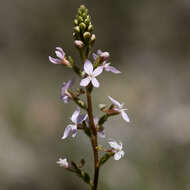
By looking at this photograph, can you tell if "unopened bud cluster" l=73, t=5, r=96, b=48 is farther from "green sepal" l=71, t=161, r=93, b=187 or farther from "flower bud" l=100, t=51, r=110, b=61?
"green sepal" l=71, t=161, r=93, b=187

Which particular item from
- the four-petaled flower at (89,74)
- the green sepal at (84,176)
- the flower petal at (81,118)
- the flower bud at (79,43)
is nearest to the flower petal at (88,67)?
the four-petaled flower at (89,74)

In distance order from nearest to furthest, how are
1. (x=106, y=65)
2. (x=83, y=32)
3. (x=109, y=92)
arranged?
(x=83, y=32), (x=106, y=65), (x=109, y=92)

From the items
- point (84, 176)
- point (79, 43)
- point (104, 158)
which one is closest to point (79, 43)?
point (79, 43)

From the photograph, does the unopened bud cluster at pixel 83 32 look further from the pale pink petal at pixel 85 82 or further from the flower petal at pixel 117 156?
the flower petal at pixel 117 156

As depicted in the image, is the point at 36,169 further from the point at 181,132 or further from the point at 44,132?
the point at 181,132

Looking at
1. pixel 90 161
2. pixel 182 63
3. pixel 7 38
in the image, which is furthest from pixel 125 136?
pixel 7 38

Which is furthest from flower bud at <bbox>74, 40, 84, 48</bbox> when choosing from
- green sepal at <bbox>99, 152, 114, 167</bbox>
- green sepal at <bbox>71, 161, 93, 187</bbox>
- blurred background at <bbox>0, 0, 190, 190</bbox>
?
blurred background at <bbox>0, 0, 190, 190</bbox>

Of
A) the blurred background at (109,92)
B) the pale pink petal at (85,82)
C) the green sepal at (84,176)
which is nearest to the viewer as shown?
the pale pink petal at (85,82)

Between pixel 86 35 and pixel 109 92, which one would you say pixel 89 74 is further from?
pixel 109 92
